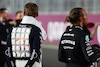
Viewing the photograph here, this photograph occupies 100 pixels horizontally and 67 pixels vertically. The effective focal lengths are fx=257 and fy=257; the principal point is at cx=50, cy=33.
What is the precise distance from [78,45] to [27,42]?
706 mm

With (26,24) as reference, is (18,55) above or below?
below

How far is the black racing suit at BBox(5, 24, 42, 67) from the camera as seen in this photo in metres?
3.45

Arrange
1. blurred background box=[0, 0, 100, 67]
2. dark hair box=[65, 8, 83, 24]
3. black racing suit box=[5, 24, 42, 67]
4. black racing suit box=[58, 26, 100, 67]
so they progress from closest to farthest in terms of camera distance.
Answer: black racing suit box=[58, 26, 100, 67] < dark hair box=[65, 8, 83, 24] < black racing suit box=[5, 24, 42, 67] < blurred background box=[0, 0, 100, 67]

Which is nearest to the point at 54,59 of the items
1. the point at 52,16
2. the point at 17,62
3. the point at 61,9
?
the point at 52,16

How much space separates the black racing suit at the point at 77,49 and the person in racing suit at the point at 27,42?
0.34 m

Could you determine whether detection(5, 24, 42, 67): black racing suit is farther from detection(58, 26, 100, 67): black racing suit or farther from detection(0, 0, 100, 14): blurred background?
detection(0, 0, 100, 14): blurred background

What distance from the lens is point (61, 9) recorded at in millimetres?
16266

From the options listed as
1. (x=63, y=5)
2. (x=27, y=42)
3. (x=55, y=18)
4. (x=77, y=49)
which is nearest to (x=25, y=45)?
(x=27, y=42)

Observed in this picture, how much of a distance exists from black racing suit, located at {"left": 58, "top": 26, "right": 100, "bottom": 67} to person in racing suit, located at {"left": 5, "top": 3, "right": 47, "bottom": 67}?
0.34 m

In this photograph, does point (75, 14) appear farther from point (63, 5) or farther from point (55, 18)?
point (63, 5)

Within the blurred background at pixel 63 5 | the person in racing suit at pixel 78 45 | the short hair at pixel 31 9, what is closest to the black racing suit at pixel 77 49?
the person in racing suit at pixel 78 45

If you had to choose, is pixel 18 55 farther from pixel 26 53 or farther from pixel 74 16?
pixel 74 16

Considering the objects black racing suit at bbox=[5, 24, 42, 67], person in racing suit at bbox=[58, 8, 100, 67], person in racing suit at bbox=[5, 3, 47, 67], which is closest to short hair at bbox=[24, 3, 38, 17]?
person in racing suit at bbox=[5, 3, 47, 67]

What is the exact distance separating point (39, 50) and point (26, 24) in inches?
16.6
